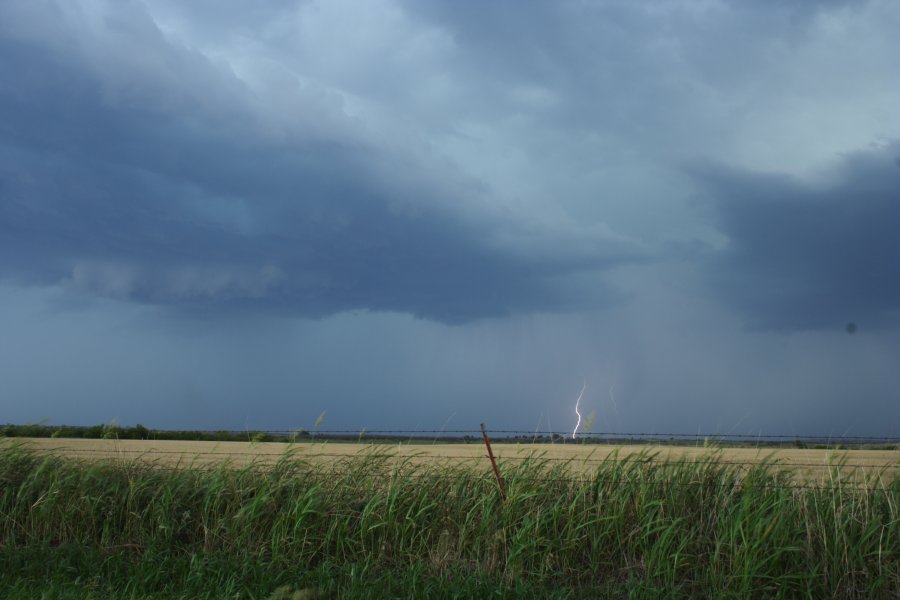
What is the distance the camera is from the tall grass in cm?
692

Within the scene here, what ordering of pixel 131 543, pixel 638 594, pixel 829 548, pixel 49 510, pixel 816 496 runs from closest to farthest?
1. pixel 638 594
2. pixel 829 548
3. pixel 816 496
4. pixel 131 543
5. pixel 49 510

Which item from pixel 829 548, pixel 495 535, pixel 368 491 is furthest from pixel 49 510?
pixel 829 548

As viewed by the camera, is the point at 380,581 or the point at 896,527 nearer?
the point at 380,581

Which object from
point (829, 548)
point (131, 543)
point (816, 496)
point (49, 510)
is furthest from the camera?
point (49, 510)

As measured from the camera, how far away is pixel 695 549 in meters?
7.34

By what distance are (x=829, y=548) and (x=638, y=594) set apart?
203 centimetres

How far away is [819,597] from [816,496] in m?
1.09

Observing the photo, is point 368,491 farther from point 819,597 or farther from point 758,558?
point 819,597

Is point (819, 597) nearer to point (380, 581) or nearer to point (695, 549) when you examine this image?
point (695, 549)

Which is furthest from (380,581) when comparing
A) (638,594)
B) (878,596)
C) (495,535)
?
(878,596)

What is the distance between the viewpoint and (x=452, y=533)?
25.8 ft

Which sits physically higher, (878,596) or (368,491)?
(368,491)

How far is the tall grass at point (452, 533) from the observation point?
6918mm

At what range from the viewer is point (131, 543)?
8297 millimetres
